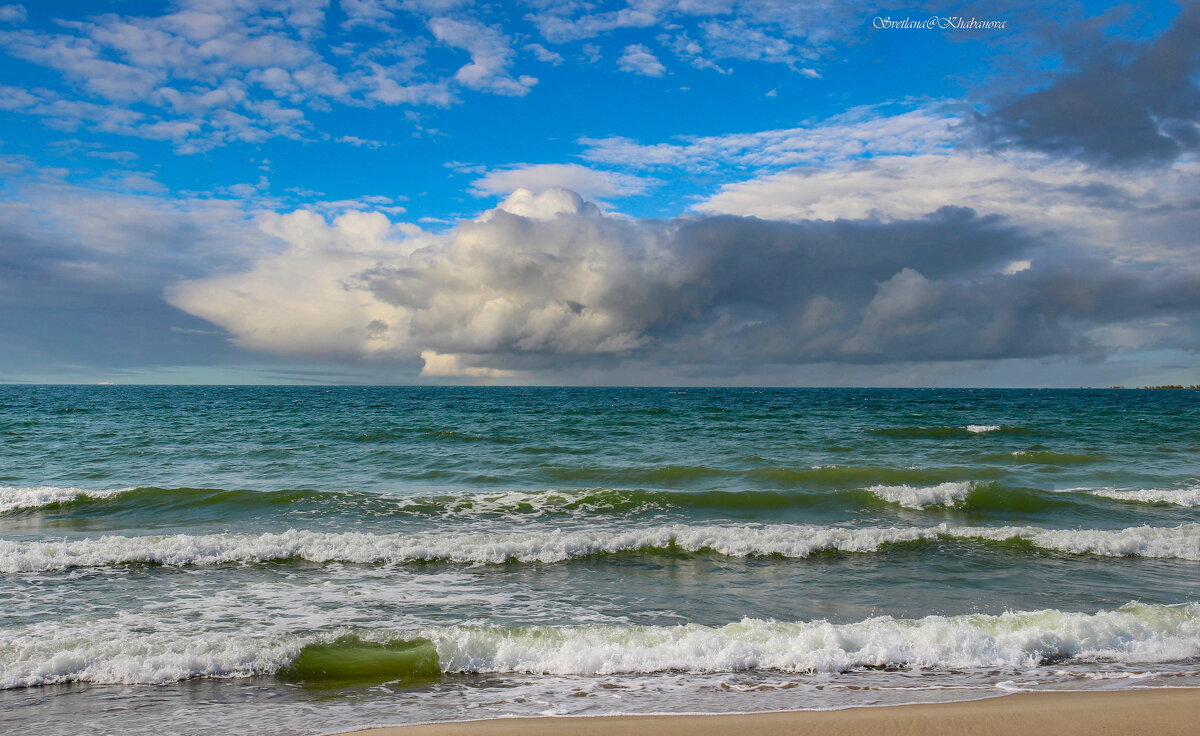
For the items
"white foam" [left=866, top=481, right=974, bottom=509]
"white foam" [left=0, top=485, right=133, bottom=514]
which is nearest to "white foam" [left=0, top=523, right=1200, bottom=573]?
"white foam" [left=866, top=481, right=974, bottom=509]

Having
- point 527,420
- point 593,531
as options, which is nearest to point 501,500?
point 593,531

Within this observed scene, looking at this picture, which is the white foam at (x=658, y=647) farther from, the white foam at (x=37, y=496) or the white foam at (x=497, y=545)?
the white foam at (x=37, y=496)

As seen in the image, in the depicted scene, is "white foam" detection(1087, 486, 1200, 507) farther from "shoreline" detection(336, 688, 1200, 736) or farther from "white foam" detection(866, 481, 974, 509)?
"shoreline" detection(336, 688, 1200, 736)

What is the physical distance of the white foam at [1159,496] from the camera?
1669cm

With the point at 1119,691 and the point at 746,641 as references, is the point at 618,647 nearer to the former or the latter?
the point at 746,641

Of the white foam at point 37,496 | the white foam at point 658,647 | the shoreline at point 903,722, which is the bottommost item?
the white foam at point 37,496

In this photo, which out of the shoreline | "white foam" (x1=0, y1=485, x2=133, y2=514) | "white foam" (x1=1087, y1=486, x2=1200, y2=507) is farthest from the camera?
"white foam" (x1=1087, y1=486, x2=1200, y2=507)

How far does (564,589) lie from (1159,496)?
53.0 ft

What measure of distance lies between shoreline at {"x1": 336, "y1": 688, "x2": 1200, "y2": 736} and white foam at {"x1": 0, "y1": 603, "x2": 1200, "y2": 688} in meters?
1.31

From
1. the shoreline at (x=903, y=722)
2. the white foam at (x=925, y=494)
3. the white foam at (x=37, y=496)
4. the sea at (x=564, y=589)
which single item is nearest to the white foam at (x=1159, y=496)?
the sea at (x=564, y=589)

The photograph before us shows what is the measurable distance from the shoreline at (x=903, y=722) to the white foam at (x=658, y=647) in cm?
131

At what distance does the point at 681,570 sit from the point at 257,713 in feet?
21.6

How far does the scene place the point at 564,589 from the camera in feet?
32.5

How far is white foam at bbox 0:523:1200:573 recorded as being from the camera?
11.2 m
